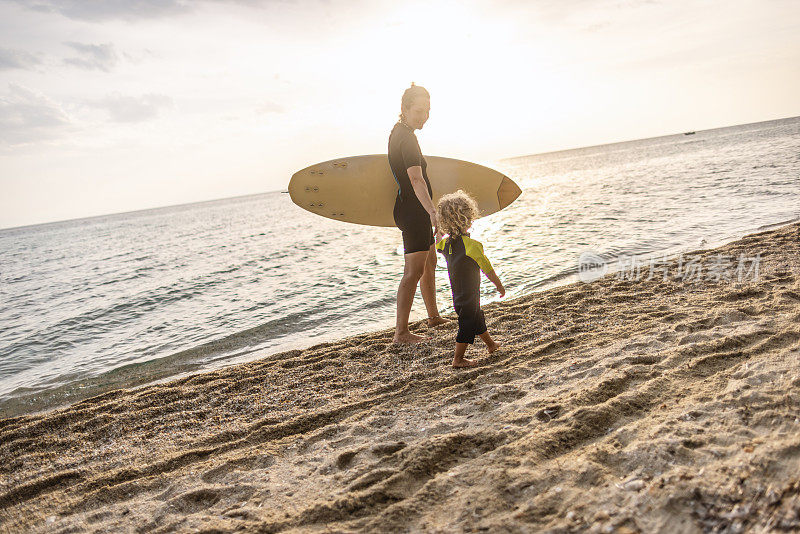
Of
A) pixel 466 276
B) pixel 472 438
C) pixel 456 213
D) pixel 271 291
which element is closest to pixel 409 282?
pixel 466 276

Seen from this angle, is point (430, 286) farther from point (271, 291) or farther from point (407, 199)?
point (271, 291)

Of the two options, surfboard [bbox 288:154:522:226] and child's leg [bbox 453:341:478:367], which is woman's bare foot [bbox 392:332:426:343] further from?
surfboard [bbox 288:154:522:226]

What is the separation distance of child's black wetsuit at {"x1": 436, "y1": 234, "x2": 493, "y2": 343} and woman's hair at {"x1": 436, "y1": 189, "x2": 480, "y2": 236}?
0.29 feet

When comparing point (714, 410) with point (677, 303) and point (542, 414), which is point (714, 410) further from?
point (677, 303)

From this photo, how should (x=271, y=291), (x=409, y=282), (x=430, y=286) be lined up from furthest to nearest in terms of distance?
(x=271, y=291) < (x=430, y=286) < (x=409, y=282)

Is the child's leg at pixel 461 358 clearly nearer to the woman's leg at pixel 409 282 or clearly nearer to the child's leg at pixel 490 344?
the child's leg at pixel 490 344

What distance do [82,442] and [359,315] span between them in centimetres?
357

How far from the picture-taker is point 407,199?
4254mm

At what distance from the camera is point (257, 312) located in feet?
24.2

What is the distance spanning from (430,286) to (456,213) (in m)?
1.38

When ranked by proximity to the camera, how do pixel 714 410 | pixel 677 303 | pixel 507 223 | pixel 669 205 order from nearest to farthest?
pixel 714 410 → pixel 677 303 → pixel 669 205 → pixel 507 223

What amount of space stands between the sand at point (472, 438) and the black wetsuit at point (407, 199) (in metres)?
0.99

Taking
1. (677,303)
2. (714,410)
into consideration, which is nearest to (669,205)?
(677,303)

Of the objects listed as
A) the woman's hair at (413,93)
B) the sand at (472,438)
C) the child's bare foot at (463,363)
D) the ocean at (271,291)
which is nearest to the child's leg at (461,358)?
the child's bare foot at (463,363)
